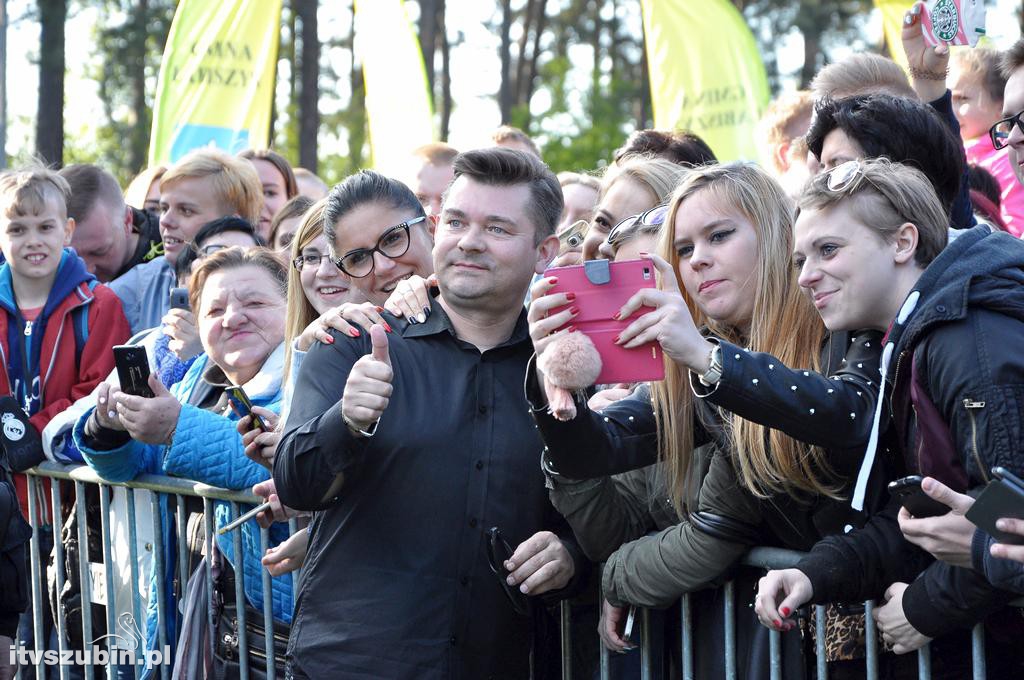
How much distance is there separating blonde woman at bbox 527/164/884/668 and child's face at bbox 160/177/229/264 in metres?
3.63

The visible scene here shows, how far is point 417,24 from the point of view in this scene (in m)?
25.6

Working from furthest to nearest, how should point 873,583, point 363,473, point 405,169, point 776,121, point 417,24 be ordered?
point 417,24 < point 405,169 < point 776,121 < point 363,473 < point 873,583

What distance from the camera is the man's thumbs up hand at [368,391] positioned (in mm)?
3242

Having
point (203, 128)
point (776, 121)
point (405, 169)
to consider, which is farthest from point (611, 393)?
point (203, 128)

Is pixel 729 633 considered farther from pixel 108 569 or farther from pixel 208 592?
pixel 108 569

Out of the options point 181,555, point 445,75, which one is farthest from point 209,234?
point 445,75

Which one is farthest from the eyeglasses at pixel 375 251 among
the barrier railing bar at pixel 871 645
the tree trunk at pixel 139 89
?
the tree trunk at pixel 139 89

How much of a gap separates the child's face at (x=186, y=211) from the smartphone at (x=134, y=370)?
7.17 ft

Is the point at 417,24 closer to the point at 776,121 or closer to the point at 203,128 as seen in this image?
the point at 203,128

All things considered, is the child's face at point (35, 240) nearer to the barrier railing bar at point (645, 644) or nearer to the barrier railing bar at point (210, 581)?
the barrier railing bar at point (210, 581)

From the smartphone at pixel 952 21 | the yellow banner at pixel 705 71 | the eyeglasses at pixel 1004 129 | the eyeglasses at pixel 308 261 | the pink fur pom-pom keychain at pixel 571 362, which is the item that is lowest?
the pink fur pom-pom keychain at pixel 571 362

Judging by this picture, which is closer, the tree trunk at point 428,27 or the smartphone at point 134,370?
the smartphone at point 134,370

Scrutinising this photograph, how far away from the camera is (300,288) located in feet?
14.9

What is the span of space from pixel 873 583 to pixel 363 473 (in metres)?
1.40
